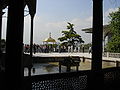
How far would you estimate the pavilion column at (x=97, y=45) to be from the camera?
229 inches

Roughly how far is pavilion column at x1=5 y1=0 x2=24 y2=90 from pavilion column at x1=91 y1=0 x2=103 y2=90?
2.57 metres

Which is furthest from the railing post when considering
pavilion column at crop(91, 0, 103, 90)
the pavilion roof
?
the pavilion roof

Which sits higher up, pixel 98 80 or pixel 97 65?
pixel 97 65

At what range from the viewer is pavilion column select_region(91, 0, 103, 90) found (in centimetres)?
582

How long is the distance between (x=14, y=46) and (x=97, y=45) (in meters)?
2.77

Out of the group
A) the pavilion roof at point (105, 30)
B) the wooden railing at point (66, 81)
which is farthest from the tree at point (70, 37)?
the wooden railing at point (66, 81)

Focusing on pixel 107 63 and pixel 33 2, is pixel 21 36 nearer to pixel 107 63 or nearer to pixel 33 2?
pixel 33 2

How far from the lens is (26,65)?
48.1 ft

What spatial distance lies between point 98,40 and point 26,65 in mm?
9661

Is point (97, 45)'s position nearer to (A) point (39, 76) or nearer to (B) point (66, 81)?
(B) point (66, 81)

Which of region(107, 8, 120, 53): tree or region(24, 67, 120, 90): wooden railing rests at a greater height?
region(107, 8, 120, 53): tree

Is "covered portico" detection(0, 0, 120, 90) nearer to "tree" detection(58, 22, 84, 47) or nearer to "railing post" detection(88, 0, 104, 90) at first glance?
"railing post" detection(88, 0, 104, 90)

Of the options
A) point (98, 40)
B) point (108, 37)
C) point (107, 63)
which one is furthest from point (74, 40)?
point (98, 40)

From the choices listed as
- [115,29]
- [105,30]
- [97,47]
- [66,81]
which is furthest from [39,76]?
[105,30]
